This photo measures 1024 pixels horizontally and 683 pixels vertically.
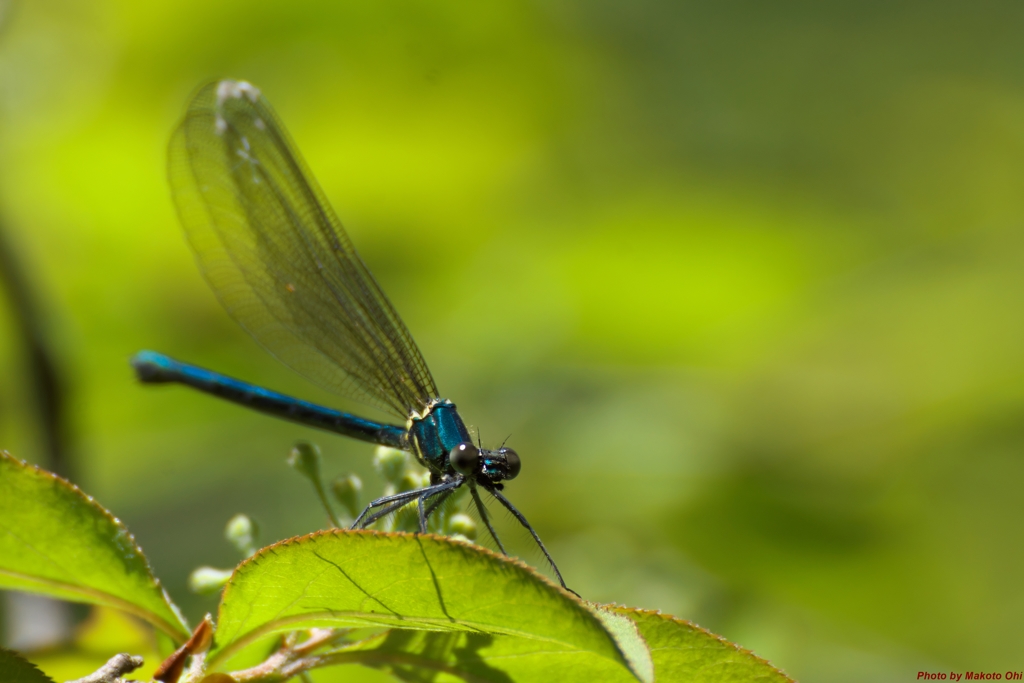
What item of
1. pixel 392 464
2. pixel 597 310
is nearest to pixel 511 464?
pixel 392 464

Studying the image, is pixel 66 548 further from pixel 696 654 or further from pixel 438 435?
pixel 438 435

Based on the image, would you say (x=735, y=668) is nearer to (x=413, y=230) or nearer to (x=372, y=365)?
(x=372, y=365)

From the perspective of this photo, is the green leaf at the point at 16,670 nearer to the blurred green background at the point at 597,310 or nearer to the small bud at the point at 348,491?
the small bud at the point at 348,491

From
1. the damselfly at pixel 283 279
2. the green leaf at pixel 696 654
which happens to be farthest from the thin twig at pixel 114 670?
the damselfly at pixel 283 279

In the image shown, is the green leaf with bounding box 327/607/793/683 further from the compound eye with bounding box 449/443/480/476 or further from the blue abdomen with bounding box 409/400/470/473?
the blue abdomen with bounding box 409/400/470/473

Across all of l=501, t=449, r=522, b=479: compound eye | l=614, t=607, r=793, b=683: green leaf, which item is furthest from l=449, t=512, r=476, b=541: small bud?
l=614, t=607, r=793, b=683: green leaf

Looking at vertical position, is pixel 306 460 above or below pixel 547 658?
above
